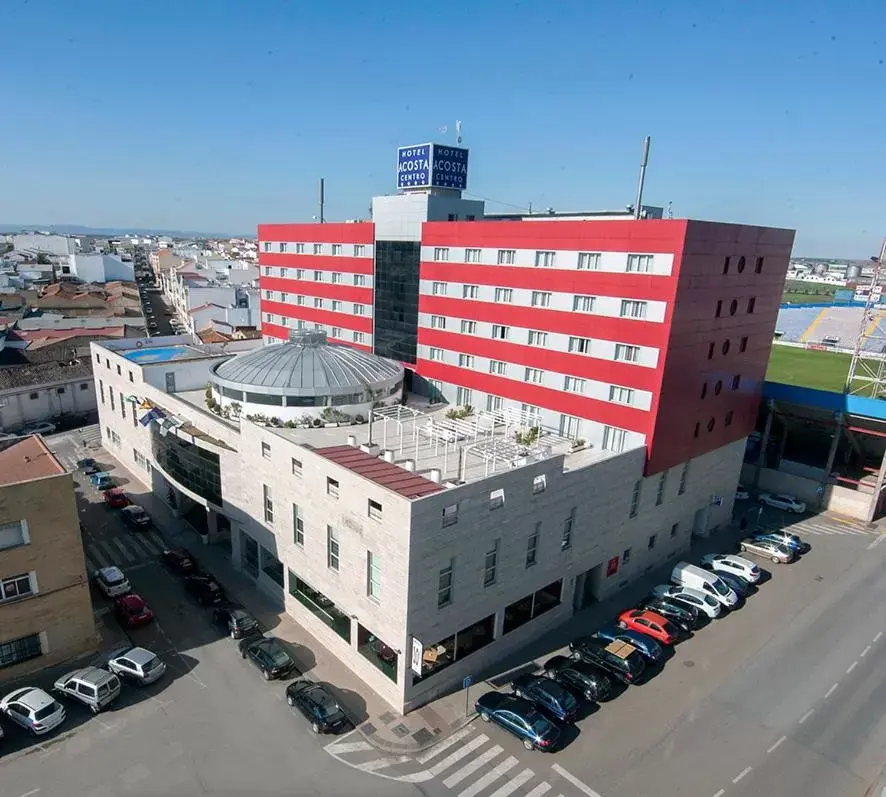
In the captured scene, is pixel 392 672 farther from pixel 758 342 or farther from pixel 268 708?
pixel 758 342

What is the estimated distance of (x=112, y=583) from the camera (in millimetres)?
34812

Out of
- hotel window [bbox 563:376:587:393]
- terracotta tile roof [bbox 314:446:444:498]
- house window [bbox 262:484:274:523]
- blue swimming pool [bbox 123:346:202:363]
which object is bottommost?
house window [bbox 262:484:274:523]

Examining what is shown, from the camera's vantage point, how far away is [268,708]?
2727 cm

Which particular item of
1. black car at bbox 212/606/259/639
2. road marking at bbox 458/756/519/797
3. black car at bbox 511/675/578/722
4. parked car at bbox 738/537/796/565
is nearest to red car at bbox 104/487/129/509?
black car at bbox 212/606/259/639

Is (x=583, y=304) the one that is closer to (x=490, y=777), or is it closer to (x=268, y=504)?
(x=268, y=504)

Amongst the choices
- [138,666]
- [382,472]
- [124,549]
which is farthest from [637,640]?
[124,549]

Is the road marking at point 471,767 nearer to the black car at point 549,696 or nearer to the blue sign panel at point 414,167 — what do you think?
the black car at point 549,696

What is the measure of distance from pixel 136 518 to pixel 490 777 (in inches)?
1282

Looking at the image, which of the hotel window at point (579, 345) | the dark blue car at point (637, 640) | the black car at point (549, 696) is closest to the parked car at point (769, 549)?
the dark blue car at point (637, 640)

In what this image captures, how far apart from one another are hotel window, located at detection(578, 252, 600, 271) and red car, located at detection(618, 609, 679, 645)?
20682mm

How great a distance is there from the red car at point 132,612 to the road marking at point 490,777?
2007 cm

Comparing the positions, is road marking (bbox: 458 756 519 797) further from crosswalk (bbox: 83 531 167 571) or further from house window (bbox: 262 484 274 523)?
crosswalk (bbox: 83 531 167 571)

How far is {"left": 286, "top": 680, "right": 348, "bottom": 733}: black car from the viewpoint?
1014 inches

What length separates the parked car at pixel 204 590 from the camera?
3469 centimetres
